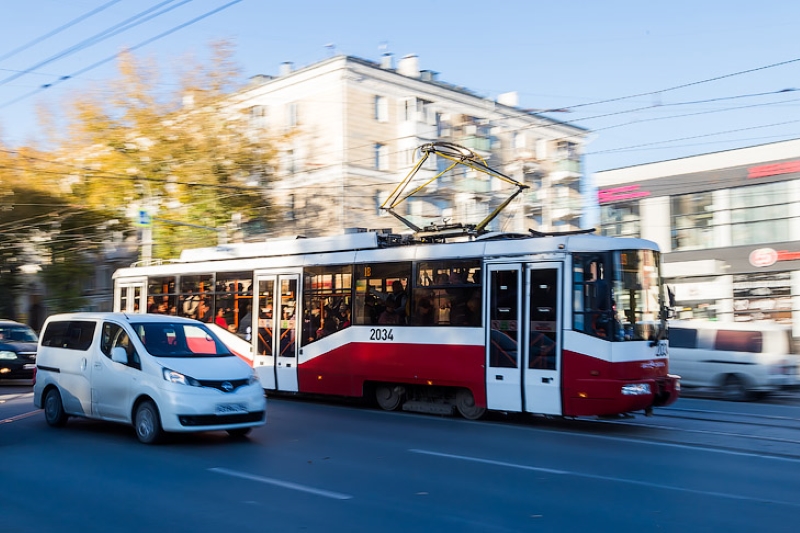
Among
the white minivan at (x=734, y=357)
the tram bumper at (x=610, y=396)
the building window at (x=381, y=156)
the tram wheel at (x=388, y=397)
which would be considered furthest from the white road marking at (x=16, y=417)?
the building window at (x=381, y=156)

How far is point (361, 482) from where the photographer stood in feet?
28.7

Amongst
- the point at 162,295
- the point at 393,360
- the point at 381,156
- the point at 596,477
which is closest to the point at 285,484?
the point at 596,477

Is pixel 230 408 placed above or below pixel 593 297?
below

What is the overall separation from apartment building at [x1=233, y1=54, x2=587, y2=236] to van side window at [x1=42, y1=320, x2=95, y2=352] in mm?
22463

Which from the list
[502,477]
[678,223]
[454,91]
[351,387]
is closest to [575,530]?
[502,477]

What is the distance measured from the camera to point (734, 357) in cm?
1958

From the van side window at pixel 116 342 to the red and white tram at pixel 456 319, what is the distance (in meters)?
5.37

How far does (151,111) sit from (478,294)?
→ 23.3m

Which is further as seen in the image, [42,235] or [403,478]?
[42,235]

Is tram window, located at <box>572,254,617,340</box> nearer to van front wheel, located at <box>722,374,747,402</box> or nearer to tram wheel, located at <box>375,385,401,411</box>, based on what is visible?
tram wheel, located at <box>375,385,401,411</box>

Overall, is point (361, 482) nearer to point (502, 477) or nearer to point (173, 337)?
point (502, 477)

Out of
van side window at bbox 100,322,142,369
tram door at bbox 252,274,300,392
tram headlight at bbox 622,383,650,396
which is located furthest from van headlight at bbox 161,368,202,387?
tram door at bbox 252,274,300,392

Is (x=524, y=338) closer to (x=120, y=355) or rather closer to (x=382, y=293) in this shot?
(x=382, y=293)

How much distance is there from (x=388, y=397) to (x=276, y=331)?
3.19 metres
